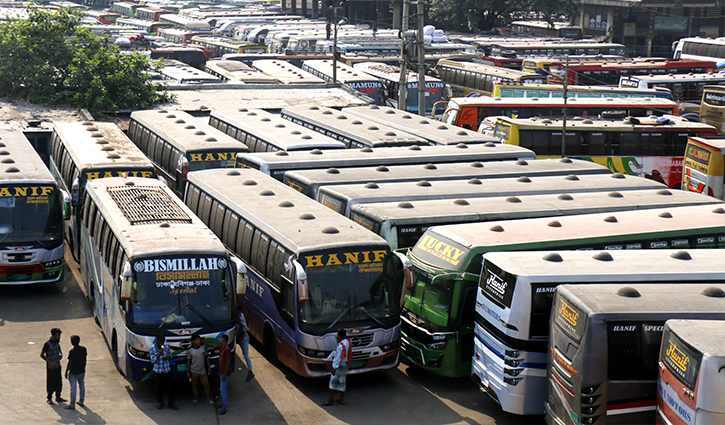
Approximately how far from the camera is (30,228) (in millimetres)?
17828

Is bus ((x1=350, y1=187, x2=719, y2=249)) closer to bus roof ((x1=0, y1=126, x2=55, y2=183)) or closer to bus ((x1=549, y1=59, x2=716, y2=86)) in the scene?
bus roof ((x1=0, y1=126, x2=55, y2=183))

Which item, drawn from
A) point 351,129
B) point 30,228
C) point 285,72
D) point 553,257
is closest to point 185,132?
point 351,129

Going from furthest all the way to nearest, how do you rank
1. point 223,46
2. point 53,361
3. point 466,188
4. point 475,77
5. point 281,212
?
point 223,46
point 475,77
point 466,188
point 281,212
point 53,361

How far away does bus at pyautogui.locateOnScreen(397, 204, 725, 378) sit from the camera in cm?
1336

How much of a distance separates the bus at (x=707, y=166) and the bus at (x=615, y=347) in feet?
44.0

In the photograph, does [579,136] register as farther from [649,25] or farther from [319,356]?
[649,25]

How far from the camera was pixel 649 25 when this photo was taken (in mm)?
72625

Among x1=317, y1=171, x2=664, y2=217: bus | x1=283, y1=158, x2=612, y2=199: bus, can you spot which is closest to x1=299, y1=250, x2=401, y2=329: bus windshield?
x1=317, y1=171, x2=664, y2=217: bus

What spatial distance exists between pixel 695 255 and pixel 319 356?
247 inches

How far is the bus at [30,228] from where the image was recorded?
57.6 ft

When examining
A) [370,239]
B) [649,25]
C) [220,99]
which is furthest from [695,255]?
[649,25]

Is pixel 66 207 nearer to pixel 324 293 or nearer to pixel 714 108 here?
pixel 324 293

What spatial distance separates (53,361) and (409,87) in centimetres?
3156

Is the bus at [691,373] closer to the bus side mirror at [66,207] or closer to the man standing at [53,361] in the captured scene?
the man standing at [53,361]
